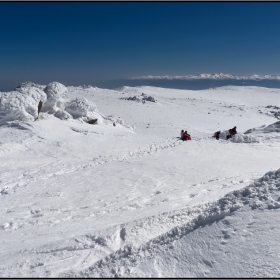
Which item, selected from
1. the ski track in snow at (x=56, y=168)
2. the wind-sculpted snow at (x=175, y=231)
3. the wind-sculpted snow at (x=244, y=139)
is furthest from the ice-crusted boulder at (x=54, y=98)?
the wind-sculpted snow at (x=175, y=231)

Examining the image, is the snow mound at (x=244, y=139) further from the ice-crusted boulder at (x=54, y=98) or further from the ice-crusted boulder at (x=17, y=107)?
the ice-crusted boulder at (x=17, y=107)

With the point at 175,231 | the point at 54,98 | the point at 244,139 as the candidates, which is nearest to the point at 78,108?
the point at 54,98

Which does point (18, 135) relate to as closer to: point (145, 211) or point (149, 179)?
point (149, 179)

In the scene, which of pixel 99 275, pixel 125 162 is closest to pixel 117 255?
pixel 99 275

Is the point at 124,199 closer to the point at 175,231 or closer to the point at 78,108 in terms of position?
the point at 175,231

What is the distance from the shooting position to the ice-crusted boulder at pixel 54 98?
24922 millimetres

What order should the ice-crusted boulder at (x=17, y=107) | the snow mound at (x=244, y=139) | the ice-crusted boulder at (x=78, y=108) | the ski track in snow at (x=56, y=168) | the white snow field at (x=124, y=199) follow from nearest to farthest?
the white snow field at (x=124, y=199), the ski track in snow at (x=56, y=168), the snow mound at (x=244, y=139), the ice-crusted boulder at (x=17, y=107), the ice-crusted boulder at (x=78, y=108)

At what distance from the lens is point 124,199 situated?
10680mm

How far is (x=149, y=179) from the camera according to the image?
12.9 metres

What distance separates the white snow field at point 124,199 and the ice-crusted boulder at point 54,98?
0.30 ft

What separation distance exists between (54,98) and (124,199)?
17556mm

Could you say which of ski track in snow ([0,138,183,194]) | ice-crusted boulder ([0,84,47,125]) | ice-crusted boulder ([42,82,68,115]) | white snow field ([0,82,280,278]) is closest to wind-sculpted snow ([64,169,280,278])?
white snow field ([0,82,280,278])

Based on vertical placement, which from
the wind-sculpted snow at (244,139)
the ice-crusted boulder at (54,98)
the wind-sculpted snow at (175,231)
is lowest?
the wind-sculpted snow at (244,139)

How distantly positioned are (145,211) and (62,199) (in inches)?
141
